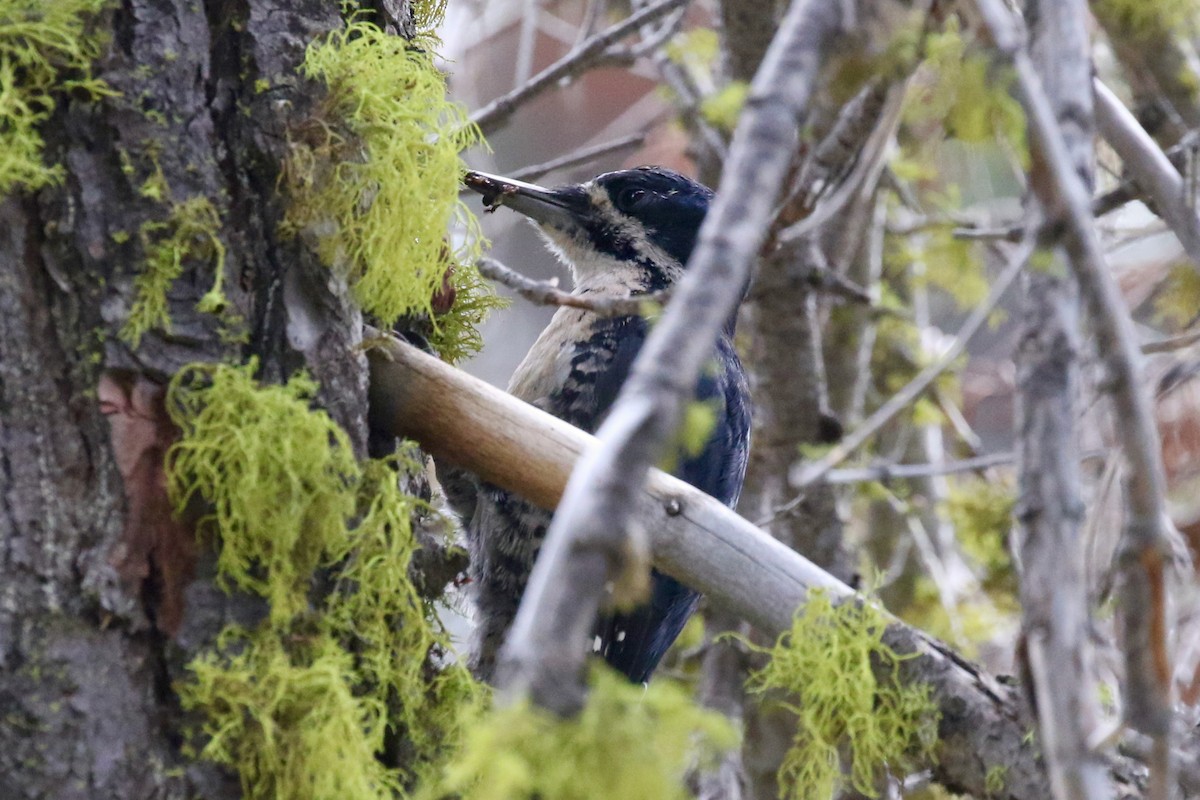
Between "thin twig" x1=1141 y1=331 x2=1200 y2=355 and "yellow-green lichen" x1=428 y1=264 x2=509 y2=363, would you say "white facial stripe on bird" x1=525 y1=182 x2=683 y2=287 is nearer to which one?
"yellow-green lichen" x1=428 y1=264 x2=509 y2=363

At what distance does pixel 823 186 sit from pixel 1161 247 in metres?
2.03

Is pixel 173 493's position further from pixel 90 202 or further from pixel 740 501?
pixel 740 501

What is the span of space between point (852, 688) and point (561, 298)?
0.67 m

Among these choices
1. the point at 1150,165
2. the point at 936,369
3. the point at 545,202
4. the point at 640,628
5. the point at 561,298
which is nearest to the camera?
the point at 1150,165

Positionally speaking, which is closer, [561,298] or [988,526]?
[561,298]

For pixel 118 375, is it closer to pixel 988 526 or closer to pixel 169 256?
pixel 169 256

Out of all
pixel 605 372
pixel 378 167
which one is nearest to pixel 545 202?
pixel 605 372

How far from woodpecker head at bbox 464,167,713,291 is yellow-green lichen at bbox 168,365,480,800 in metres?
1.31

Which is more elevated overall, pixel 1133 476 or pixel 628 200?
pixel 1133 476

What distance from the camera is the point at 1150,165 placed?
152 cm

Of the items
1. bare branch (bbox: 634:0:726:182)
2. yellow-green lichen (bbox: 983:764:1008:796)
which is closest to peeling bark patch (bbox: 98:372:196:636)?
yellow-green lichen (bbox: 983:764:1008:796)

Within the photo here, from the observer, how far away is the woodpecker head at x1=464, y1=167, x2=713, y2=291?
2764 mm

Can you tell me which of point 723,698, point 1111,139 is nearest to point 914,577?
point 723,698

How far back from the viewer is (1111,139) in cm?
154
